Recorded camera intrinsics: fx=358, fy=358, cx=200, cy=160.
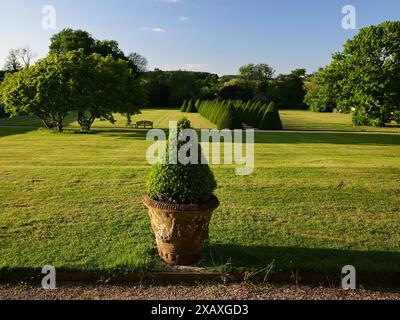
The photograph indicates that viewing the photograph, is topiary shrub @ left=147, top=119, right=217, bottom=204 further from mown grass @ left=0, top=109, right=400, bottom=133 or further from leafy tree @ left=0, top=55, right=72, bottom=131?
mown grass @ left=0, top=109, right=400, bottom=133

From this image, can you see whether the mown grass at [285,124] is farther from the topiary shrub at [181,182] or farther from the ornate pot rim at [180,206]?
the ornate pot rim at [180,206]

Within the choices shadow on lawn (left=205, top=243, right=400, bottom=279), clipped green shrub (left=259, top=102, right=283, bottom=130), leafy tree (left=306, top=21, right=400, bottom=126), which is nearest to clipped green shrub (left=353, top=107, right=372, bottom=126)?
leafy tree (left=306, top=21, right=400, bottom=126)

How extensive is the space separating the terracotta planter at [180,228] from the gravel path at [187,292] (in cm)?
54

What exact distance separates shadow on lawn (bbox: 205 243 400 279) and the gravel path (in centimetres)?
37

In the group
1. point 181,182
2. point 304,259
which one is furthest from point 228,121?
point 181,182

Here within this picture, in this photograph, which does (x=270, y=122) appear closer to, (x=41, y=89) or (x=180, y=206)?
(x=41, y=89)

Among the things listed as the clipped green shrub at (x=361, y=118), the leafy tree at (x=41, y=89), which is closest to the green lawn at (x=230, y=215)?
the leafy tree at (x=41, y=89)

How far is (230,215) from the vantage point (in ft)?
24.7

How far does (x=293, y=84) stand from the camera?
73438mm

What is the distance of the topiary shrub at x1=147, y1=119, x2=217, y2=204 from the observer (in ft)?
16.5

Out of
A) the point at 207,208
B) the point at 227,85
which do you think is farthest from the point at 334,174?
the point at 227,85

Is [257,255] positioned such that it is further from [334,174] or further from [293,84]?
[293,84]

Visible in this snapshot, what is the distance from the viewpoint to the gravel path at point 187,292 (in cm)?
449

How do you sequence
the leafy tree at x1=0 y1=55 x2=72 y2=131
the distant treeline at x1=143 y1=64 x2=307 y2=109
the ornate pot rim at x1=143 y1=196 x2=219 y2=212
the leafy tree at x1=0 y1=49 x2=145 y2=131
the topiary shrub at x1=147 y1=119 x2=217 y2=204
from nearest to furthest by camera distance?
1. the ornate pot rim at x1=143 y1=196 x2=219 y2=212
2. the topiary shrub at x1=147 y1=119 x2=217 y2=204
3. the leafy tree at x1=0 y1=55 x2=72 y2=131
4. the leafy tree at x1=0 y1=49 x2=145 y2=131
5. the distant treeline at x1=143 y1=64 x2=307 y2=109
